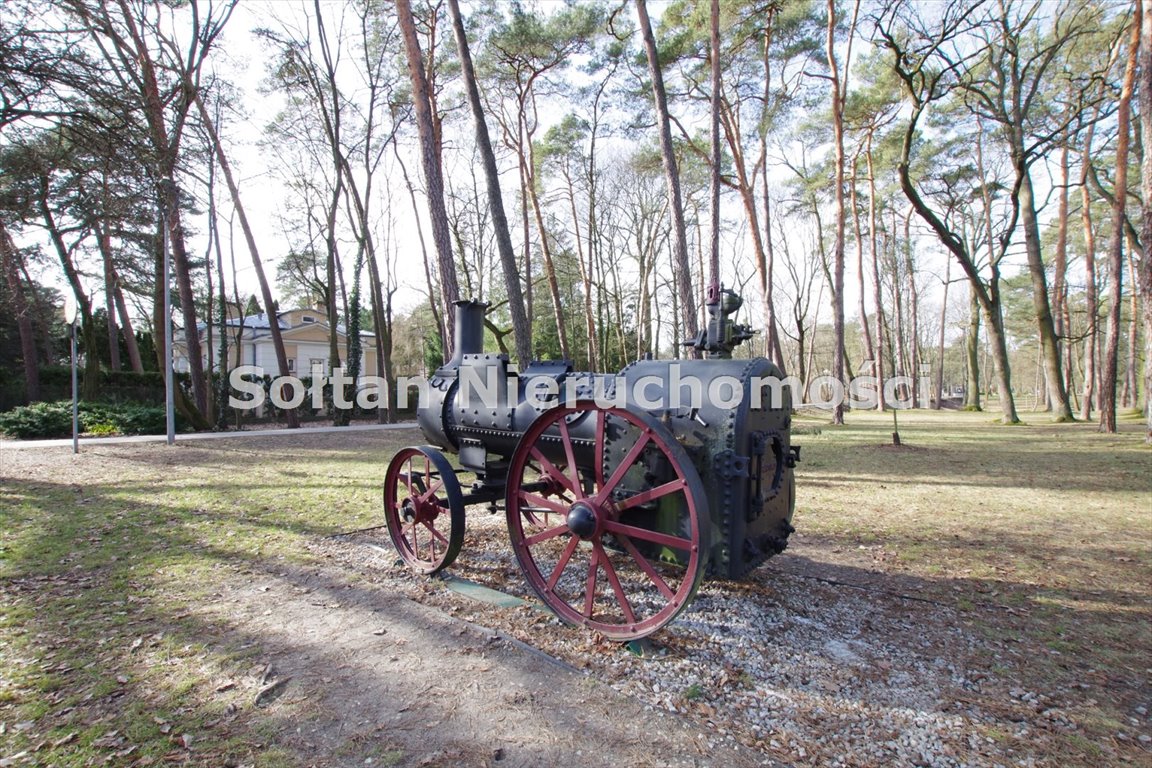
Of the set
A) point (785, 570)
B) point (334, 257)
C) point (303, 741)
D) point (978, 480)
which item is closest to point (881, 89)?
point (978, 480)

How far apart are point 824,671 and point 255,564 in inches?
151

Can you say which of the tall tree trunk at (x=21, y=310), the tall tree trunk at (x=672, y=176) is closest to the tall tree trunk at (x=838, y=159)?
the tall tree trunk at (x=672, y=176)

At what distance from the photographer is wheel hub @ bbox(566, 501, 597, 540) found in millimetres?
2729

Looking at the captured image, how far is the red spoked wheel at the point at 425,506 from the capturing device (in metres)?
3.56

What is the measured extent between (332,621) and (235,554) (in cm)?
172

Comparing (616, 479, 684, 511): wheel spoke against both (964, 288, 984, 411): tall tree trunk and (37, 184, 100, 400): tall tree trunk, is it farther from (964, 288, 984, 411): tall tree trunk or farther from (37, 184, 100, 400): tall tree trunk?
(964, 288, 984, 411): tall tree trunk

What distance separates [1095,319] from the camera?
1848cm

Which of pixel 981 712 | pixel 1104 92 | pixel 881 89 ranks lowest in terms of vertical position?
pixel 981 712

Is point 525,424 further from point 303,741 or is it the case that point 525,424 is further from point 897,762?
point 897,762

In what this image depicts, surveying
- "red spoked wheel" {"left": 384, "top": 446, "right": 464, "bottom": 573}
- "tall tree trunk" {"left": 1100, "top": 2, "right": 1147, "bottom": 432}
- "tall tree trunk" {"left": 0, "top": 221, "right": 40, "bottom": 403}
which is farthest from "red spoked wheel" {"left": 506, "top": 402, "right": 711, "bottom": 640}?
"tall tree trunk" {"left": 0, "top": 221, "right": 40, "bottom": 403}

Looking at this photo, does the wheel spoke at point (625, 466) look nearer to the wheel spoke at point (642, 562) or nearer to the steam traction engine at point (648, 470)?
the steam traction engine at point (648, 470)

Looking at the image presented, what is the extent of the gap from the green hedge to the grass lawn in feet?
11.9

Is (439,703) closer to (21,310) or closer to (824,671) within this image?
(824,671)

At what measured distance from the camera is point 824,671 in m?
2.57
